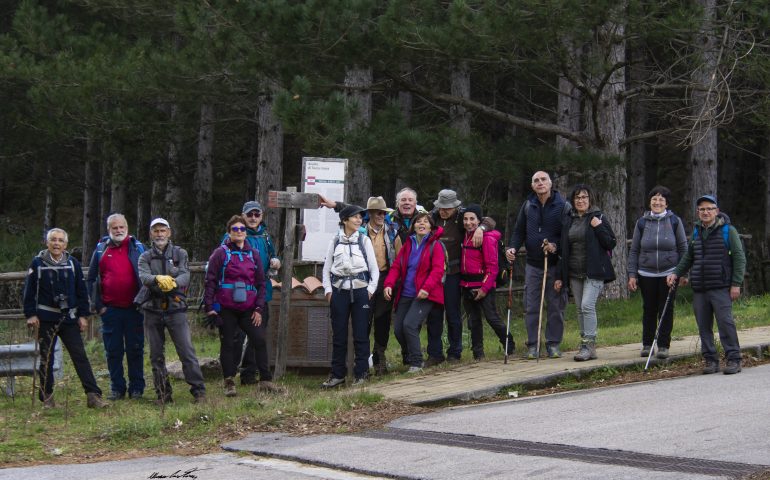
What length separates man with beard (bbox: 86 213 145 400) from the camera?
11.7 m

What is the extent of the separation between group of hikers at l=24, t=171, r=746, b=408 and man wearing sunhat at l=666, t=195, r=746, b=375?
0.05ft

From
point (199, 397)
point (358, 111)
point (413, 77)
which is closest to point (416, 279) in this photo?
point (199, 397)

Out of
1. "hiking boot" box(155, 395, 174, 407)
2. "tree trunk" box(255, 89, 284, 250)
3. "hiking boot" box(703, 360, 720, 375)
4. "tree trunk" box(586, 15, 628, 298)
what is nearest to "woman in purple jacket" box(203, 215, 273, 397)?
"hiking boot" box(155, 395, 174, 407)

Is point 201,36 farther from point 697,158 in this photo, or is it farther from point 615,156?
point 697,158

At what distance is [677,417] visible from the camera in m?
8.95

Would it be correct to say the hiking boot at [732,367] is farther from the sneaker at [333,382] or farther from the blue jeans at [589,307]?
the sneaker at [333,382]

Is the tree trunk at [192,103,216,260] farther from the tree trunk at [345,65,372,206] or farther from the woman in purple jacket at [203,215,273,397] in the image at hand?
the woman in purple jacket at [203,215,273,397]

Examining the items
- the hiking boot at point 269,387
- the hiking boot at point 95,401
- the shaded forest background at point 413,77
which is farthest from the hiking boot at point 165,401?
the shaded forest background at point 413,77

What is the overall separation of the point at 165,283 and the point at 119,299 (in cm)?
95

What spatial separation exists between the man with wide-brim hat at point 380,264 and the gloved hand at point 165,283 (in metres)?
2.25

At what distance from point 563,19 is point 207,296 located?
23.8ft

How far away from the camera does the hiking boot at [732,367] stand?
11492 mm

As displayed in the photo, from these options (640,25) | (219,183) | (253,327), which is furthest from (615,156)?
(219,183)

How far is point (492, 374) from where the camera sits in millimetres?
11492
